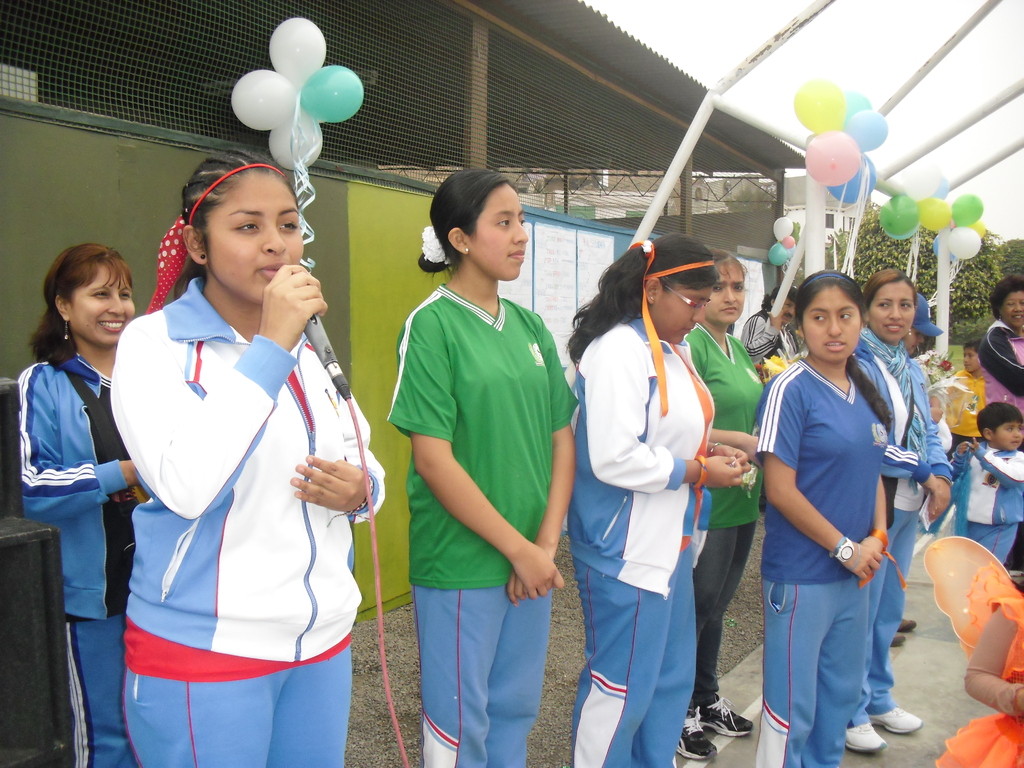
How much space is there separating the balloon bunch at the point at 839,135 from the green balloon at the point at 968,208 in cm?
241

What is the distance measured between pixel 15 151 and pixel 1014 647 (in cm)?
349

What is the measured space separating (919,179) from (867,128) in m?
1.60

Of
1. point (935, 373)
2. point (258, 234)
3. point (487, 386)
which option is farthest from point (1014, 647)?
point (935, 373)

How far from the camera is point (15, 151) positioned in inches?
104

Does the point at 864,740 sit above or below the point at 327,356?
below

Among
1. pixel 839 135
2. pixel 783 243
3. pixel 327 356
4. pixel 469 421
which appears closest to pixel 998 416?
pixel 839 135

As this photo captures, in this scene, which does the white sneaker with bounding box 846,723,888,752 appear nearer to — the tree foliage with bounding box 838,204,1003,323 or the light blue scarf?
the light blue scarf

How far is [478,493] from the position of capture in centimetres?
193

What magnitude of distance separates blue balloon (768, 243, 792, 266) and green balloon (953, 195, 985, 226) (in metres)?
3.17

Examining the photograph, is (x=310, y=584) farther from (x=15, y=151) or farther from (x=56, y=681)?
(x=15, y=151)

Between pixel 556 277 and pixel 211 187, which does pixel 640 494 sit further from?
pixel 556 277

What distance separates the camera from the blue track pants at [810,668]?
2.34 metres

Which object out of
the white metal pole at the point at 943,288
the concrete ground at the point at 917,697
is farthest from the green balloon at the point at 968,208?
the concrete ground at the point at 917,697

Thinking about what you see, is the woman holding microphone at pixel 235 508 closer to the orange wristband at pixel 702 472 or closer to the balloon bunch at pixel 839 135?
the orange wristband at pixel 702 472
